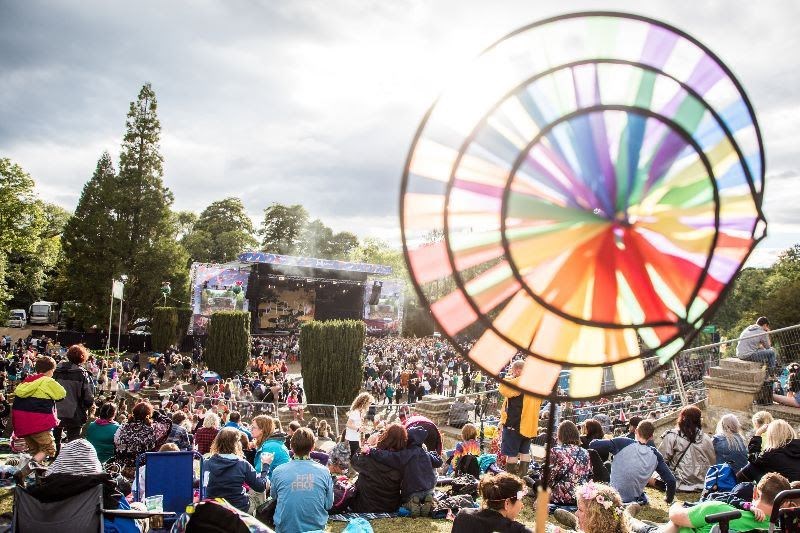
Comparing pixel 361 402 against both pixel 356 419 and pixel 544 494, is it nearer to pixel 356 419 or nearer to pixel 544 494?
pixel 356 419

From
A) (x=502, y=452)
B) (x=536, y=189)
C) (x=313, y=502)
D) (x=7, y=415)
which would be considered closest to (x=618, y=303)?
(x=536, y=189)

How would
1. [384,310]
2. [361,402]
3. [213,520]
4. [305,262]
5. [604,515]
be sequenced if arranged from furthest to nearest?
[384,310], [305,262], [361,402], [604,515], [213,520]

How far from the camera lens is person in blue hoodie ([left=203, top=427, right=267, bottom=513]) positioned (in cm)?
403

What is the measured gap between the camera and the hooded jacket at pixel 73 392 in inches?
212

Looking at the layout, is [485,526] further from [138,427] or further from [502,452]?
[138,427]

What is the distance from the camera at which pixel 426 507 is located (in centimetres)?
455

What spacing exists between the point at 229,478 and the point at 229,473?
0.12 feet

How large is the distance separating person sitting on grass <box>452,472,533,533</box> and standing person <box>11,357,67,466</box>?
4.17 m

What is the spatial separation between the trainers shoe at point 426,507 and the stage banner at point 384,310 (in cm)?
3080

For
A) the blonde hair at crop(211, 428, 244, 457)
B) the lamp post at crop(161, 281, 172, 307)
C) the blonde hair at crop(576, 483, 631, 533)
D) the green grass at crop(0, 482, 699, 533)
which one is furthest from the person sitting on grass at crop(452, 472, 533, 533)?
the lamp post at crop(161, 281, 172, 307)

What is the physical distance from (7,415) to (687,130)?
9.31 meters

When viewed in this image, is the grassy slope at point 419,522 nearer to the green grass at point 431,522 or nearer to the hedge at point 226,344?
the green grass at point 431,522

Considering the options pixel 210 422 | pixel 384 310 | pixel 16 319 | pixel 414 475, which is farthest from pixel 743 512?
pixel 16 319

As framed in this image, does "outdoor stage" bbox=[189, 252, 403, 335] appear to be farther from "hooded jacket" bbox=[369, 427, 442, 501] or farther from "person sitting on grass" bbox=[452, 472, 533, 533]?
"person sitting on grass" bbox=[452, 472, 533, 533]
